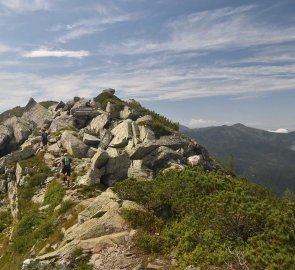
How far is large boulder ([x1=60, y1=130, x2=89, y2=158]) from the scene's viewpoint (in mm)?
43062

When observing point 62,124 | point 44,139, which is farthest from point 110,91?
point 44,139

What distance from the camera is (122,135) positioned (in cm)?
4488

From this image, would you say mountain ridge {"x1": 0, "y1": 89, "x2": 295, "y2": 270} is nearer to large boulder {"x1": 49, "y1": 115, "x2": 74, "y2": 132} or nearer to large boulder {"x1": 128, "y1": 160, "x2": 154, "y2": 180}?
large boulder {"x1": 128, "y1": 160, "x2": 154, "y2": 180}

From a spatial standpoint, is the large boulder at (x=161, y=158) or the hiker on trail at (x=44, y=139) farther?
the hiker on trail at (x=44, y=139)

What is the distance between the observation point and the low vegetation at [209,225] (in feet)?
51.4

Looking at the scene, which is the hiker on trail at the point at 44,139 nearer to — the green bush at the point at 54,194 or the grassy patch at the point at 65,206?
the green bush at the point at 54,194

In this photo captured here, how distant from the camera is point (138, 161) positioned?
36281 mm

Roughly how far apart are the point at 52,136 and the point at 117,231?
33.1m

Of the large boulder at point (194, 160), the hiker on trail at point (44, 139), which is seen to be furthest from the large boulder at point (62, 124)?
the large boulder at point (194, 160)

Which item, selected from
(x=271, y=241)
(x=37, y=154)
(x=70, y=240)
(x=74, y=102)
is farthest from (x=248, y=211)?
(x=74, y=102)

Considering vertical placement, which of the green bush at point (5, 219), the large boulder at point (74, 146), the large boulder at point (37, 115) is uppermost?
the large boulder at point (37, 115)

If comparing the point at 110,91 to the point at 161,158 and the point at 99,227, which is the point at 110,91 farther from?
the point at 99,227

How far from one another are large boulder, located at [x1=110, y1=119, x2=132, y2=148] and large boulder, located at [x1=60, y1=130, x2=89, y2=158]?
3.42 m

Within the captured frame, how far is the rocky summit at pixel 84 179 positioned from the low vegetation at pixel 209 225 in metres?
1.15
